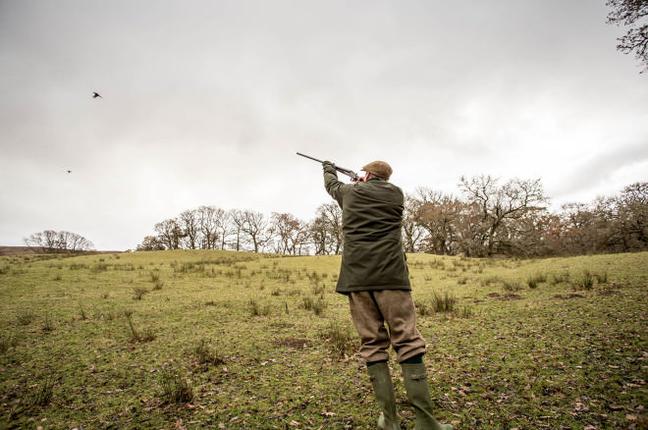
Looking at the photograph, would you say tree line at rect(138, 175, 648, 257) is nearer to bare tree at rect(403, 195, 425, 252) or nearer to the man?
bare tree at rect(403, 195, 425, 252)

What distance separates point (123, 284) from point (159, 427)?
1041cm

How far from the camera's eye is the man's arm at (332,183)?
351 cm

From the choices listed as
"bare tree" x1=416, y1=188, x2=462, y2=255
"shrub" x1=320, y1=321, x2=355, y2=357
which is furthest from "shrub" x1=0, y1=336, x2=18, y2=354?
"bare tree" x1=416, y1=188, x2=462, y2=255

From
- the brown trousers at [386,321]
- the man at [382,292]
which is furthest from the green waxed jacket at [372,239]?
the brown trousers at [386,321]

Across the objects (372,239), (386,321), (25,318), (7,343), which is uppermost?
(372,239)

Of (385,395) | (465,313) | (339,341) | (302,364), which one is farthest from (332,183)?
(465,313)

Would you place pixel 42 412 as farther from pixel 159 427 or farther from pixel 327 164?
pixel 327 164

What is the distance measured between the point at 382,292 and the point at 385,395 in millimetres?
884

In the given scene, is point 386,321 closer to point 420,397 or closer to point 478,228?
point 420,397

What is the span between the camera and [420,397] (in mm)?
2590

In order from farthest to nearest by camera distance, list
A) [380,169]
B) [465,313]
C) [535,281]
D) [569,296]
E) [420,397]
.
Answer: [535,281] < [569,296] < [465,313] < [380,169] < [420,397]

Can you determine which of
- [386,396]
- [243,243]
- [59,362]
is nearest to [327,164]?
[386,396]

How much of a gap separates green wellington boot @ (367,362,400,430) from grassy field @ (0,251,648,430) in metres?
0.32

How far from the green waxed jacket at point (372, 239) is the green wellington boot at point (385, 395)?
2.42 feet
